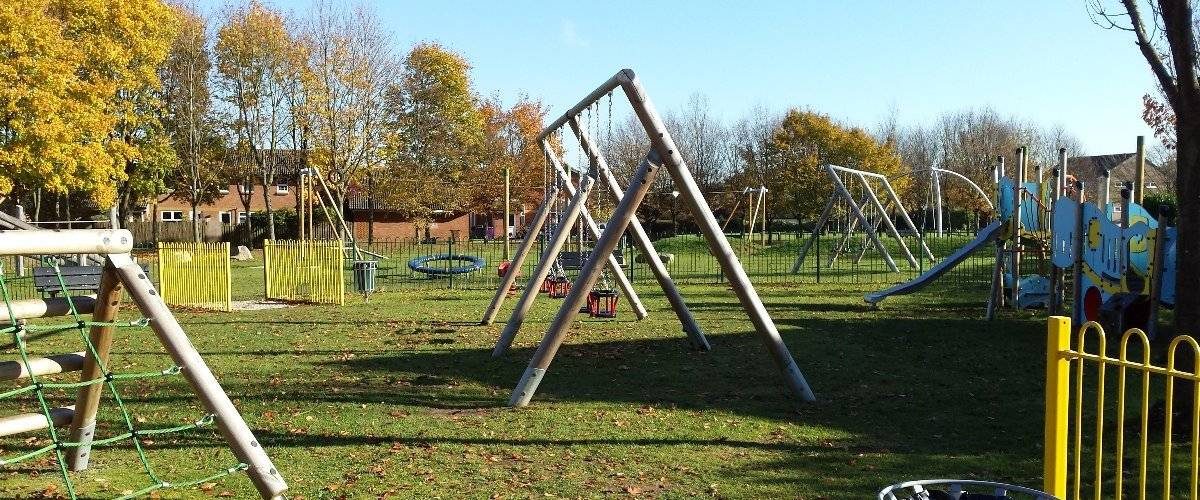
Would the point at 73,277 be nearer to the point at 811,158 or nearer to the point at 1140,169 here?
the point at 1140,169

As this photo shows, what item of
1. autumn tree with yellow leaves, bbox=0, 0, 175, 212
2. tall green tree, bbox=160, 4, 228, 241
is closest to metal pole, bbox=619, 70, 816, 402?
autumn tree with yellow leaves, bbox=0, 0, 175, 212

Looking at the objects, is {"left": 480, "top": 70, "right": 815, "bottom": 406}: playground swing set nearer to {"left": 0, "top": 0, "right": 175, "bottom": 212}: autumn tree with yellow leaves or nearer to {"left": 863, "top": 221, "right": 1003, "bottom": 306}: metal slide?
{"left": 863, "top": 221, "right": 1003, "bottom": 306}: metal slide

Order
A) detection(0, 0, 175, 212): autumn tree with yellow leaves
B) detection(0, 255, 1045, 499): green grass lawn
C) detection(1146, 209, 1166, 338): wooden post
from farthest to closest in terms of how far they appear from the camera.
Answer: detection(0, 0, 175, 212): autumn tree with yellow leaves < detection(1146, 209, 1166, 338): wooden post < detection(0, 255, 1045, 499): green grass lawn

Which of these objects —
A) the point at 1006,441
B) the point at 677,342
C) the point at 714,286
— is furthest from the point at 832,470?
the point at 714,286

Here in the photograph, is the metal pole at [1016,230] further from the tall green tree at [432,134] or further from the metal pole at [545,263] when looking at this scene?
the tall green tree at [432,134]

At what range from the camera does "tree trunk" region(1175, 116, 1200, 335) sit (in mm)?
7273

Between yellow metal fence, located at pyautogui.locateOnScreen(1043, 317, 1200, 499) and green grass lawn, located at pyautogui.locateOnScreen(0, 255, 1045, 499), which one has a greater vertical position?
yellow metal fence, located at pyautogui.locateOnScreen(1043, 317, 1200, 499)

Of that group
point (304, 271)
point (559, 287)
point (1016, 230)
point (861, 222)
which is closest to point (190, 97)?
point (304, 271)

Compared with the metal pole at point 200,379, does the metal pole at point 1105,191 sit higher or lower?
higher

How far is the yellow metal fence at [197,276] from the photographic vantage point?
18853mm

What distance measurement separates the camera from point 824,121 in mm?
54469

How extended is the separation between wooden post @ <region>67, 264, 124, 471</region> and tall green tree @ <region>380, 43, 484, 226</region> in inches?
1741

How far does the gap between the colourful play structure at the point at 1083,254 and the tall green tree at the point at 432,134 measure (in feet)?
118

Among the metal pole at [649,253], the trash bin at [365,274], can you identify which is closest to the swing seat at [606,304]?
the metal pole at [649,253]
